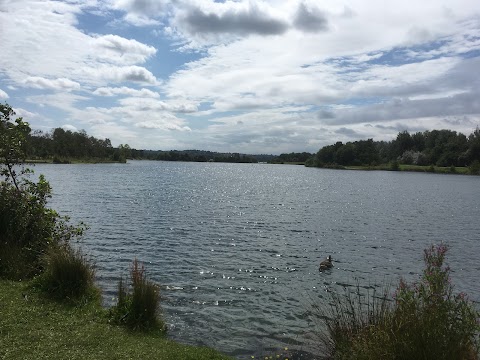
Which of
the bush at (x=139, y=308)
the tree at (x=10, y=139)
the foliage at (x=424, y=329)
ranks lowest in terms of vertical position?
the bush at (x=139, y=308)

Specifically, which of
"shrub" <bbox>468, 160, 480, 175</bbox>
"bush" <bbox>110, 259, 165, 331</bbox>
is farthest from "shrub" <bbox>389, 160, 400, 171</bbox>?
"bush" <bbox>110, 259, 165, 331</bbox>

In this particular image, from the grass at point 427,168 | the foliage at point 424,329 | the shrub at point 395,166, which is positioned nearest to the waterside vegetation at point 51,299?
the foliage at point 424,329

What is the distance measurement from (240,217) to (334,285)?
1973 centimetres

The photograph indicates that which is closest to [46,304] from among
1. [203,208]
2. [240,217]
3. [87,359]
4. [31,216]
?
[87,359]

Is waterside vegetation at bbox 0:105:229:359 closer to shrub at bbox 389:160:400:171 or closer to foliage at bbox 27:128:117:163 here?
foliage at bbox 27:128:117:163

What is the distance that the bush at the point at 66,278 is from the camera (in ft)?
34.8

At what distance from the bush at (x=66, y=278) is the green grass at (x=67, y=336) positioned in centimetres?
50

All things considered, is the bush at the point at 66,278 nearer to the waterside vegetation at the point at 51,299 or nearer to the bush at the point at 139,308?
the waterside vegetation at the point at 51,299

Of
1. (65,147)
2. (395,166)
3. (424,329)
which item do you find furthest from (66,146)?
(424,329)

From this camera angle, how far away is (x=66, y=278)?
427 inches

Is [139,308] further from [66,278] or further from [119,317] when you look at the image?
[66,278]

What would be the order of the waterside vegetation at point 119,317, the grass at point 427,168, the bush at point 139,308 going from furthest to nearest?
the grass at point 427,168 < the bush at point 139,308 < the waterside vegetation at point 119,317

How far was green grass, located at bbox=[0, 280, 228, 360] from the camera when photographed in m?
7.42

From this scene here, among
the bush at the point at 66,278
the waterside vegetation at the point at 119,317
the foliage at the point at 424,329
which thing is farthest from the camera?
the bush at the point at 66,278
